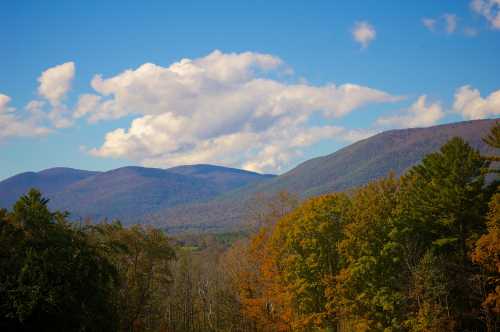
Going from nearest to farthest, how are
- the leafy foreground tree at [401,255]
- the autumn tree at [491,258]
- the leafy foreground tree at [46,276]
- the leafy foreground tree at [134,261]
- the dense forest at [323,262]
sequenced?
the leafy foreground tree at [46,276] → the dense forest at [323,262] → the autumn tree at [491,258] → the leafy foreground tree at [401,255] → the leafy foreground tree at [134,261]

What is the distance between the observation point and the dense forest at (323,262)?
3192cm

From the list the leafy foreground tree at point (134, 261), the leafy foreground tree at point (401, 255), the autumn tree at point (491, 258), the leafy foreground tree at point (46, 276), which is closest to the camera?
the leafy foreground tree at point (46, 276)

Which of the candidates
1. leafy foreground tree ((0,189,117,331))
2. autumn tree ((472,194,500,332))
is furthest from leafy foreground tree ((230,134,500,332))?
leafy foreground tree ((0,189,117,331))

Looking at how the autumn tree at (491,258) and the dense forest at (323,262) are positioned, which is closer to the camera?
the dense forest at (323,262)

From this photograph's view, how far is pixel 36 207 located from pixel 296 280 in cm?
2351

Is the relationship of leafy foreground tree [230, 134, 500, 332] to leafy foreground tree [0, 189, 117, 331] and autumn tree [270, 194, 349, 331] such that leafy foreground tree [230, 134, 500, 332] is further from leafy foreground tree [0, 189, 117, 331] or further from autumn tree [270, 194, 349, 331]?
leafy foreground tree [0, 189, 117, 331]

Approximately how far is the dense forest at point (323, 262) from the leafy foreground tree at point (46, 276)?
81 millimetres

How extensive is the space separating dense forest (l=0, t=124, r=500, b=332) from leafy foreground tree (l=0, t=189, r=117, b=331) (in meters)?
0.08

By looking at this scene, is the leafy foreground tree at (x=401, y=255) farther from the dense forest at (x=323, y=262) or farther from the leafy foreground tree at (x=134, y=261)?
the leafy foreground tree at (x=134, y=261)

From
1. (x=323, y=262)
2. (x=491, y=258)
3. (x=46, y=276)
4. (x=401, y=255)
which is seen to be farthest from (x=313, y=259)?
(x=46, y=276)

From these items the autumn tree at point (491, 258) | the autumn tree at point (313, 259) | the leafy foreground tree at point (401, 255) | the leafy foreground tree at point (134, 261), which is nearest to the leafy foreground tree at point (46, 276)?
the leafy foreground tree at point (134, 261)

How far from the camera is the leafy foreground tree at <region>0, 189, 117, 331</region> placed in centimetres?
2989

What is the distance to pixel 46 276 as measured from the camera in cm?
3062

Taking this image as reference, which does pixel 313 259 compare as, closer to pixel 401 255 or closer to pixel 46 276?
pixel 401 255
